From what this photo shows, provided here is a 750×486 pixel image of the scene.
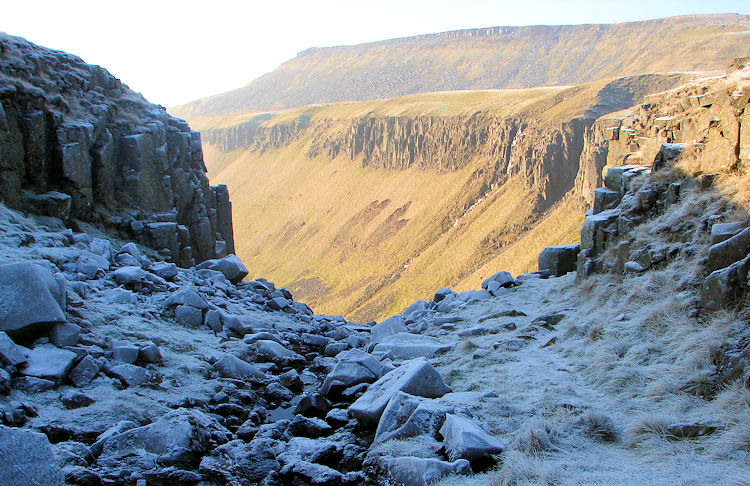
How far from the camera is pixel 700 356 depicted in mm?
5859

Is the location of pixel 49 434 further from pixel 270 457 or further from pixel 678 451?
pixel 678 451

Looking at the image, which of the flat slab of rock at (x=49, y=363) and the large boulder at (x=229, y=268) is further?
the large boulder at (x=229, y=268)

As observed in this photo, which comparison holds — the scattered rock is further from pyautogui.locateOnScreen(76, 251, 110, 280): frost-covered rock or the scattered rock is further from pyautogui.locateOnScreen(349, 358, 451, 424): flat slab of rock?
pyautogui.locateOnScreen(76, 251, 110, 280): frost-covered rock

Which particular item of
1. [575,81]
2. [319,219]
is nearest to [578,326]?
[319,219]

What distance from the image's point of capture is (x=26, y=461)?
4.07m

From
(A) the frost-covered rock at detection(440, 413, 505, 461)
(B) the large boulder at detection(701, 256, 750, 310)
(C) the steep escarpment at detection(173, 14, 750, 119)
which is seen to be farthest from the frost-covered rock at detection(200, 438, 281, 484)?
(C) the steep escarpment at detection(173, 14, 750, 119)

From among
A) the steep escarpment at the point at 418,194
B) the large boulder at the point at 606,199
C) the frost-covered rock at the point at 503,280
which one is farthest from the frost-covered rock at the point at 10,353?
the steep escarpment at the point at 418,194

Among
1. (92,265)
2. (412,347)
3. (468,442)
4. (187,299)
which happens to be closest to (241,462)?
(468,442)

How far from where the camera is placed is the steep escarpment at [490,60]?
8275 cm

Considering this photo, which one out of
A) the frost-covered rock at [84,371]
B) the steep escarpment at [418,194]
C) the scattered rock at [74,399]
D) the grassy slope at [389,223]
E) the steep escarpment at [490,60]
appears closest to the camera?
the scattered rock at [74,399]

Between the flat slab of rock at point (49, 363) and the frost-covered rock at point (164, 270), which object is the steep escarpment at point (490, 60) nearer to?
the frost-covered rock at point (164, 270)

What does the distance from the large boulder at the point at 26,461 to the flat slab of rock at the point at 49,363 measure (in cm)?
233

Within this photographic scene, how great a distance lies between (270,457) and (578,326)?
5.42 meters

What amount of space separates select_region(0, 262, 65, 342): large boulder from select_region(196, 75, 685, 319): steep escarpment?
101ft
